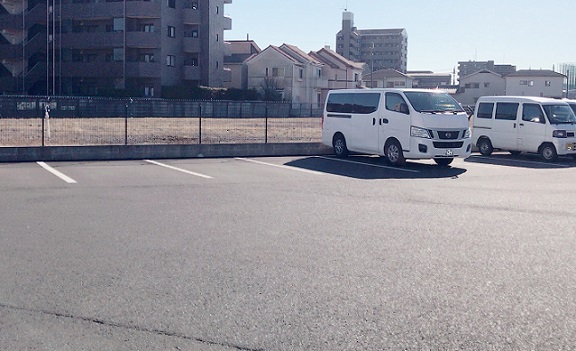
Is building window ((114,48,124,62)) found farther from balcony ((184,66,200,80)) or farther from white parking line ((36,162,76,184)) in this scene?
white parking line ((36,162,76,184))

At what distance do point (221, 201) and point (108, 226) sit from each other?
2683 millimetres

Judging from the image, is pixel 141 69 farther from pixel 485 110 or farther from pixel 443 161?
pixel 443 161

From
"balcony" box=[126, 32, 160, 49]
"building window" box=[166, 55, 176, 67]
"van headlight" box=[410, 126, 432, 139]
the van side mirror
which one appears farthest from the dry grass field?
"building window" box=[166, 55, 176, 67]

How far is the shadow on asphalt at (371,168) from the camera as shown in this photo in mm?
15312

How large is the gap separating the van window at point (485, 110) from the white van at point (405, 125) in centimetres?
392

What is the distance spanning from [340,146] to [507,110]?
5.30 metres

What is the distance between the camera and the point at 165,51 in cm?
5550

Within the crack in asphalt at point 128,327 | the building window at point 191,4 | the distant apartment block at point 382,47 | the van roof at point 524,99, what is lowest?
the crack in asphalt at point 128,327

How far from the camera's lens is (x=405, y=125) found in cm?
1683

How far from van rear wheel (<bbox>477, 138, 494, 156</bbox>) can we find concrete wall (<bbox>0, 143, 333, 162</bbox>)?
189 inches

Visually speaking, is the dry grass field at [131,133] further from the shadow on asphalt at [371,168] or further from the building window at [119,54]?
the building window at [119,54]

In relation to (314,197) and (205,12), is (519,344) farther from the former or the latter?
(205,12)

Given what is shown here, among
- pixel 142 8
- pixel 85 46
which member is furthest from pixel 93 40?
pixel 142 8

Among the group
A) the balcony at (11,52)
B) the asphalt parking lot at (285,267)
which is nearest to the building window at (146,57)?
the balcony at (11,52)
